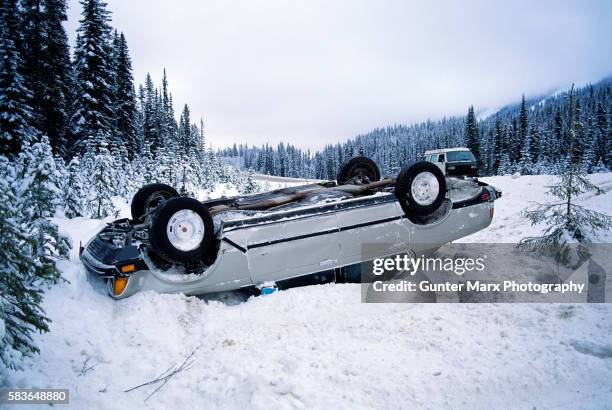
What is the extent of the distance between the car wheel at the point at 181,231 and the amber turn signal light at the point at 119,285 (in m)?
0.50

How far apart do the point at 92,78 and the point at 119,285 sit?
25.1 meters

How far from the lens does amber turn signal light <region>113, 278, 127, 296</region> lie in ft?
13.3

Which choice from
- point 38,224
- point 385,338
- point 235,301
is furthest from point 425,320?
point 38,224

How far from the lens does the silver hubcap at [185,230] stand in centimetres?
437

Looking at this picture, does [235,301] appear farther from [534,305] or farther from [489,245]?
[489,245]

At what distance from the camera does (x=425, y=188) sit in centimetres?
552

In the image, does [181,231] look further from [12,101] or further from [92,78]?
[92,78]

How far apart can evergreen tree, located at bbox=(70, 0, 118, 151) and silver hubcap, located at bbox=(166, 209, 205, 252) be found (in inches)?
878

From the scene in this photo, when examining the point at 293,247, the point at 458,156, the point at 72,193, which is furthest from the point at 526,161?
the point at 293,247

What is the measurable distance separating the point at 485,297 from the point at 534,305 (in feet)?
2.10

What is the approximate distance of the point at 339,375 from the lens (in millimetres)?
3018

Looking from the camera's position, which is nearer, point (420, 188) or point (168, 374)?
point (168, 374)

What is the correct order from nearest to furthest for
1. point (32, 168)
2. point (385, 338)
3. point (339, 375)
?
1. point (339, 375)
2. point (385, 338)
3. point (32, 168)

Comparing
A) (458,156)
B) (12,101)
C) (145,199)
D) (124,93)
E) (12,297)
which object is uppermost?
(124,93)
